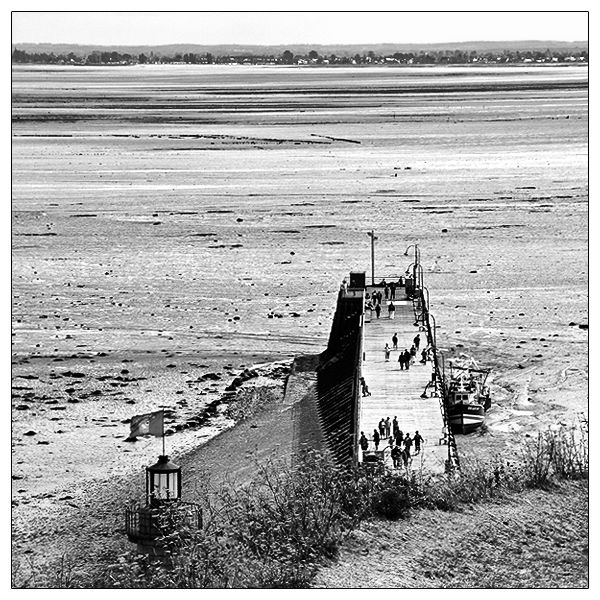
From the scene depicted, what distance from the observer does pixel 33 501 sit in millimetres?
37500

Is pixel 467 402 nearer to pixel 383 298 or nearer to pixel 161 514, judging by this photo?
pixel 383 298

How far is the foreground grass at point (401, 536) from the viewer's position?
24.6m

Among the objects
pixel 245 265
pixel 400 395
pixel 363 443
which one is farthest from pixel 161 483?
pixel 245 265

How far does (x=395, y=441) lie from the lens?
122 ft

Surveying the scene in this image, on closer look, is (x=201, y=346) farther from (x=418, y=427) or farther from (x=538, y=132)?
(x=538, y=132)

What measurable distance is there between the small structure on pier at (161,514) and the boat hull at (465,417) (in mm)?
14008

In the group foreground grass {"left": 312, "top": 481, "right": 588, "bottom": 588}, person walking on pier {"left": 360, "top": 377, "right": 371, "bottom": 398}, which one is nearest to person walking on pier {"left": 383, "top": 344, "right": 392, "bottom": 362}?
person walking on pier {"left": 360, "top": 377, "right": 371, "bottom": 398}

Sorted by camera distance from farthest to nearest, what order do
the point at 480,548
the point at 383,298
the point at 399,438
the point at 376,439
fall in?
the point at 383,298 < the point at 376,439 < the point at 399,438 < the point at 480,548

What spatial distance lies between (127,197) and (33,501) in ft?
198

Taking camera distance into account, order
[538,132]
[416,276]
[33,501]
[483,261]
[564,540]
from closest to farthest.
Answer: [564,540] < [33,501] < [416,276] < [483,261] < [538,132]

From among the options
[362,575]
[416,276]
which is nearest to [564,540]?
[362,575]

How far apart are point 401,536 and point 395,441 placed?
10752 millimetres

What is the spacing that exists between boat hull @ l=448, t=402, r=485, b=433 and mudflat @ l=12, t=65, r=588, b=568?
52 cm

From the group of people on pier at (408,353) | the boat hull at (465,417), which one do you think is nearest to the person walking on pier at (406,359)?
the group of people on pier at (408,353)
